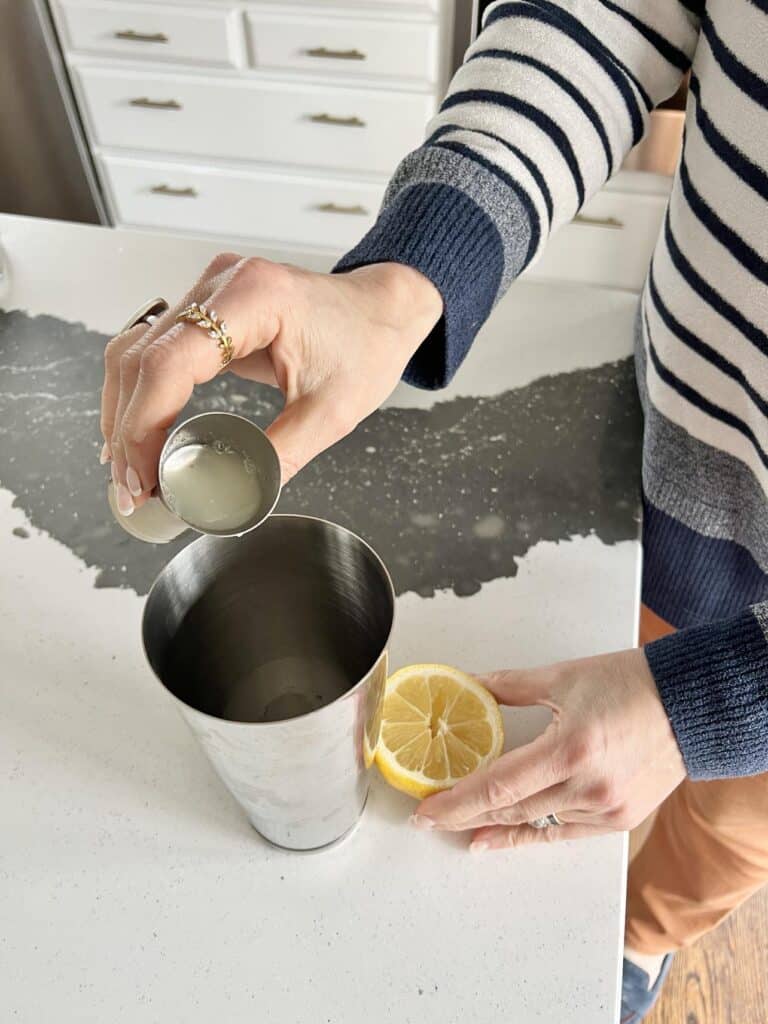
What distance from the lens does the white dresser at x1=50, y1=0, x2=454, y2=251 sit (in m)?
1.84

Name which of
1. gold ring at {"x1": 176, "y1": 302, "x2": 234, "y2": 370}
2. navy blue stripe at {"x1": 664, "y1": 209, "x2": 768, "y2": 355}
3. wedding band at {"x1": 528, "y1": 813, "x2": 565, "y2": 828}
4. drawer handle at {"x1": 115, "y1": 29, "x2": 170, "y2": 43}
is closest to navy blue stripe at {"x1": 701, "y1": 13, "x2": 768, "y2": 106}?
navy blue stripe at {"x1": 664, "y1": 209, "x2": 768, "y2": 355}

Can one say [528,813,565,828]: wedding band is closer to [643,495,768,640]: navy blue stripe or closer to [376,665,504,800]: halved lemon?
[376,665,504,800]: halved lemon

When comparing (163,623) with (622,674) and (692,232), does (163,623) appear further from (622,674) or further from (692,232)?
(692,232)

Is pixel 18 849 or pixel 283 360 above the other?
pixel 283 360

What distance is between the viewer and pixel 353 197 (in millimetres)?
2133

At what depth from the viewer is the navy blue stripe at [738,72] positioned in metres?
0.56

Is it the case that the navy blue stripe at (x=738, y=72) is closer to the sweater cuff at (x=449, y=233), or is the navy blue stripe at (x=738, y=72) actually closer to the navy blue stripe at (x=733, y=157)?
the navy blue stripe at (x=733, y=157)

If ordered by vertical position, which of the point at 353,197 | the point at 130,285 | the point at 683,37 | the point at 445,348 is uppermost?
the point at 683,37

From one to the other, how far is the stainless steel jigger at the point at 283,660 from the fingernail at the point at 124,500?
0.06 metres

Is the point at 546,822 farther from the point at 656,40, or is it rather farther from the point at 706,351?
the point at 656,40

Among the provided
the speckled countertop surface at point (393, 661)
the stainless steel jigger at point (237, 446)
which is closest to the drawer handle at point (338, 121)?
the speckled countertop surface at point (393, 661)

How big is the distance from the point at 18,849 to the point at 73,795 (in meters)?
0.04

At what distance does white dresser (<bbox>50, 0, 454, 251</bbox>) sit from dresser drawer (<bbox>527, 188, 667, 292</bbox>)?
1.46 feet

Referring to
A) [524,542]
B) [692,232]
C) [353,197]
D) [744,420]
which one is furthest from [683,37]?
[353,197]
